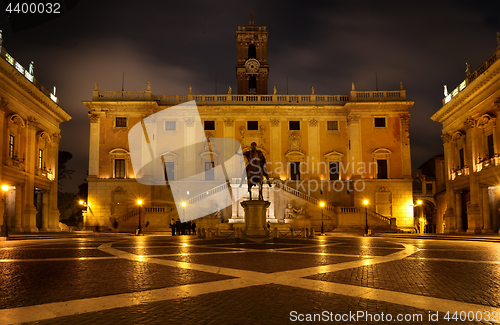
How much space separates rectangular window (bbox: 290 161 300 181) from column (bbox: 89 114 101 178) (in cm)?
2247

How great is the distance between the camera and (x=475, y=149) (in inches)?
1358

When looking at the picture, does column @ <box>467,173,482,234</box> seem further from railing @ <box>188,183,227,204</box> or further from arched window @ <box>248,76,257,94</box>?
arched window @ <box>248,76,257,94</box>

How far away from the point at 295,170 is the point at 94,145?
23570 mm

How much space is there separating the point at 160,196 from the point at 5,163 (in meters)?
17.7

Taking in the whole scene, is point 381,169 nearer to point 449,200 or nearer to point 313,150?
point 313,150

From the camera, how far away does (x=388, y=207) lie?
45.8m

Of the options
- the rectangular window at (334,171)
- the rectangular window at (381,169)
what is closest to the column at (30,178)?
the rectangular window at (334,171)

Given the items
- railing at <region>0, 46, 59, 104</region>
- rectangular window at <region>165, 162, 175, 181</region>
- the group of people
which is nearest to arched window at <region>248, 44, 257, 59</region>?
rectangular window at <region>165, 162, 175, 181</region>

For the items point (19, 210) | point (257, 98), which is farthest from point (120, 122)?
point (19, 210)

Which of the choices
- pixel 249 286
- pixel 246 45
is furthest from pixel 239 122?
pixel 249 286

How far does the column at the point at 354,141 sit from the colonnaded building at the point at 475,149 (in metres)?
10.2

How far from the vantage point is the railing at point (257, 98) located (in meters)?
48.0

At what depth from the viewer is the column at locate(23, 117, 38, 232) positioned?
34656 millimetres

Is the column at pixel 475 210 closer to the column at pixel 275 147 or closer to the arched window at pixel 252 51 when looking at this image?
the column at pixel 275 147
